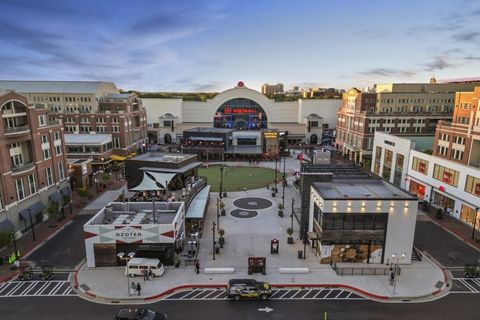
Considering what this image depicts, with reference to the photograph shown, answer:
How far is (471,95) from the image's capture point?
2100 inches

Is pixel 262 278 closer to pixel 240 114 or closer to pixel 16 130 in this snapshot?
pixel 16 130

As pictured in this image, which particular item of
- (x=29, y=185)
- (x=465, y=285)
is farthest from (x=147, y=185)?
(x=465, y=285)

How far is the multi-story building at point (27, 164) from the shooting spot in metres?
37.9

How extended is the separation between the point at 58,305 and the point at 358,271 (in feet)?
88.9

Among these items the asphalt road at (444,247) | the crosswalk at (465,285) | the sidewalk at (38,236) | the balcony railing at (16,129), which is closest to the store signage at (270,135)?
the sidewalk at (38,236)

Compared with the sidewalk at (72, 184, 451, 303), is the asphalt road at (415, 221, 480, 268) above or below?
below

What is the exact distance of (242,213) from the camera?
47281 mm

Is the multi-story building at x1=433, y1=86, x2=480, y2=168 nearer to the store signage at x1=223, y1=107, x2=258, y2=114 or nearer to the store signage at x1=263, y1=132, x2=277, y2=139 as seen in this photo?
the store signage at x1=263, y1=132, x2=277, y2=139

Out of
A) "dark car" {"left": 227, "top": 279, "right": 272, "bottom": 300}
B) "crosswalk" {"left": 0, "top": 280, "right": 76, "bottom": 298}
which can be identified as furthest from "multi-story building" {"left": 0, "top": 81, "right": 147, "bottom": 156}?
"dark car" {"left": 227, "top": 279, "right": 272, "bottom": 300}

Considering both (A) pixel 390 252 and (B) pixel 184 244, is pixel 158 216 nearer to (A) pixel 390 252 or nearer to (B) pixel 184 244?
(B) pixel 184 244

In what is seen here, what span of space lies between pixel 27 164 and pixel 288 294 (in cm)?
3822

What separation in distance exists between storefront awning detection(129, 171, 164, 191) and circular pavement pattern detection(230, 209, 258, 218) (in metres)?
11.4

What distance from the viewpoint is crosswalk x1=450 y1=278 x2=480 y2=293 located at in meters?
28.3

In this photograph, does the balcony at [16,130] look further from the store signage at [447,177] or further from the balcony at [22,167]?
the store signage at [447,177]
